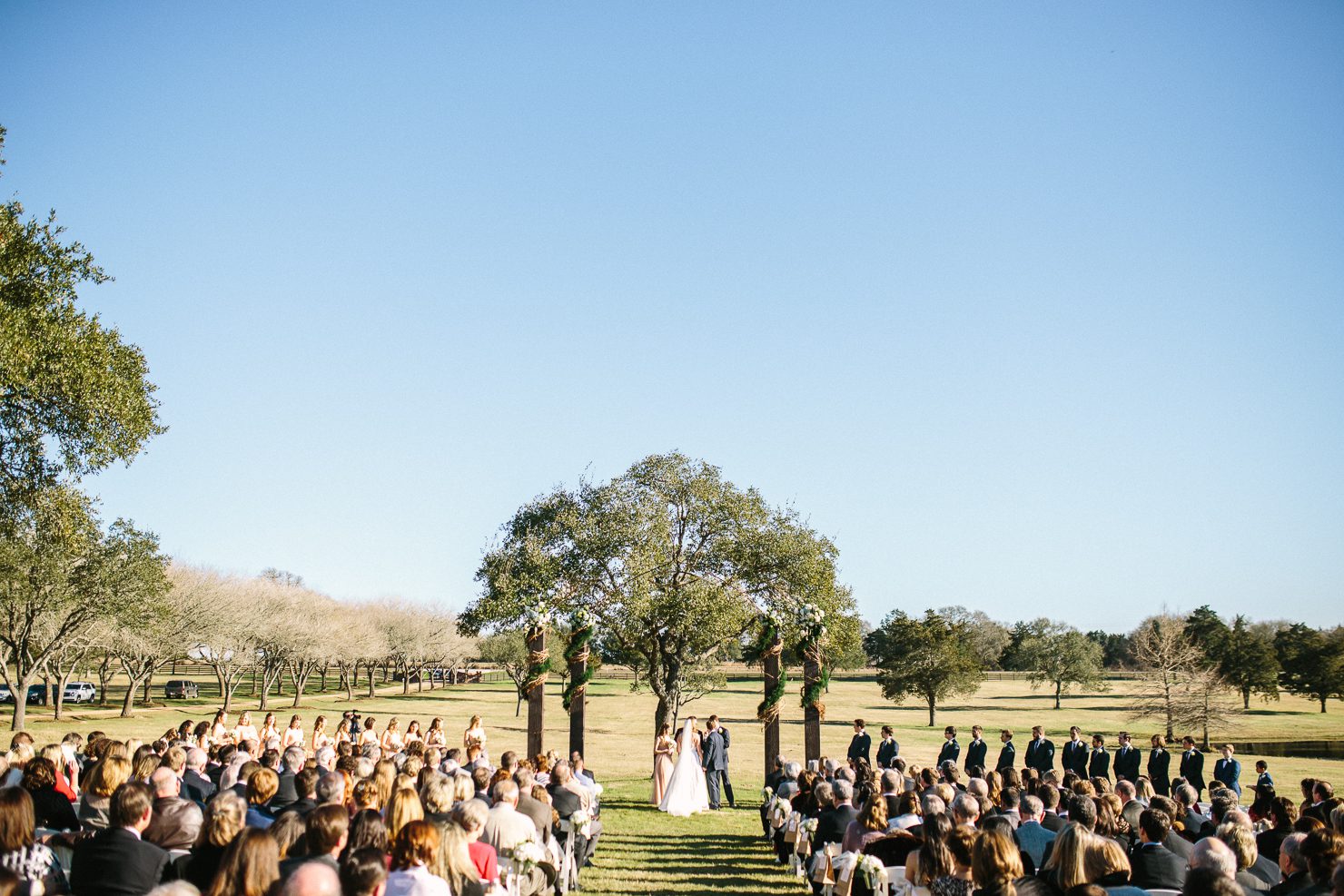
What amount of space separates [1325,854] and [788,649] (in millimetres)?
15643

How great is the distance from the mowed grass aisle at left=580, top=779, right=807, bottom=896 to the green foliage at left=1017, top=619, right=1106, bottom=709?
174 ft

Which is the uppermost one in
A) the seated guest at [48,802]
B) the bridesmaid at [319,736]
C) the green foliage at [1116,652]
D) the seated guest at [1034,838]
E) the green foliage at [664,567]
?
the green foliage at [664,567]

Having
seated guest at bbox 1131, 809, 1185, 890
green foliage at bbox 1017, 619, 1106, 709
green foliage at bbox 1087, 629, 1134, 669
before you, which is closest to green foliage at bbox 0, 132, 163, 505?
seated guest at bbox 1131, 809, 1185, 890

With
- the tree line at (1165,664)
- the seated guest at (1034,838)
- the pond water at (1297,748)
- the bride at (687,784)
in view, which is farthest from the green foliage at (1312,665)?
the seated guest at (1034,838)

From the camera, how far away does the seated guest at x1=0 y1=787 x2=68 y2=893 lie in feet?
19.1

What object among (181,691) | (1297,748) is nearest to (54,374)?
(1297,748)

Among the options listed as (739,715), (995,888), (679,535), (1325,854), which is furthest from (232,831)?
(739,715)

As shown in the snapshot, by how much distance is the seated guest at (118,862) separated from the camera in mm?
5984

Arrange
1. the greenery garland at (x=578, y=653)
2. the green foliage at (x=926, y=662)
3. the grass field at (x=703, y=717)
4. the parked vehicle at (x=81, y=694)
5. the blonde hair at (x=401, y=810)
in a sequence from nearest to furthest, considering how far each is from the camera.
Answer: the blonde hair at (x=401, y=810), the grass field at (x=703, y=717), the greenery garland at (x=578, y=653), the green foliage at (x=926, y=662), the parked vehicle at (x=81, y=694)

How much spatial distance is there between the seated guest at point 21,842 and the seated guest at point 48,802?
270cm

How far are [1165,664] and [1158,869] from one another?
3873 cm

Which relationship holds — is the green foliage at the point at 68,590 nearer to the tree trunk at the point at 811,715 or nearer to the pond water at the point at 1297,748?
the tree trunk at the point at 811,715

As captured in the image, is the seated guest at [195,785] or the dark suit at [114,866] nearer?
the dark suit at [114,866]

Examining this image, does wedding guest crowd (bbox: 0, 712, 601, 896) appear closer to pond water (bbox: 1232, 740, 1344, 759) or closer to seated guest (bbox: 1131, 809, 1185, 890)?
seated guest (bbox: 1131, 809, 1185, 890)
